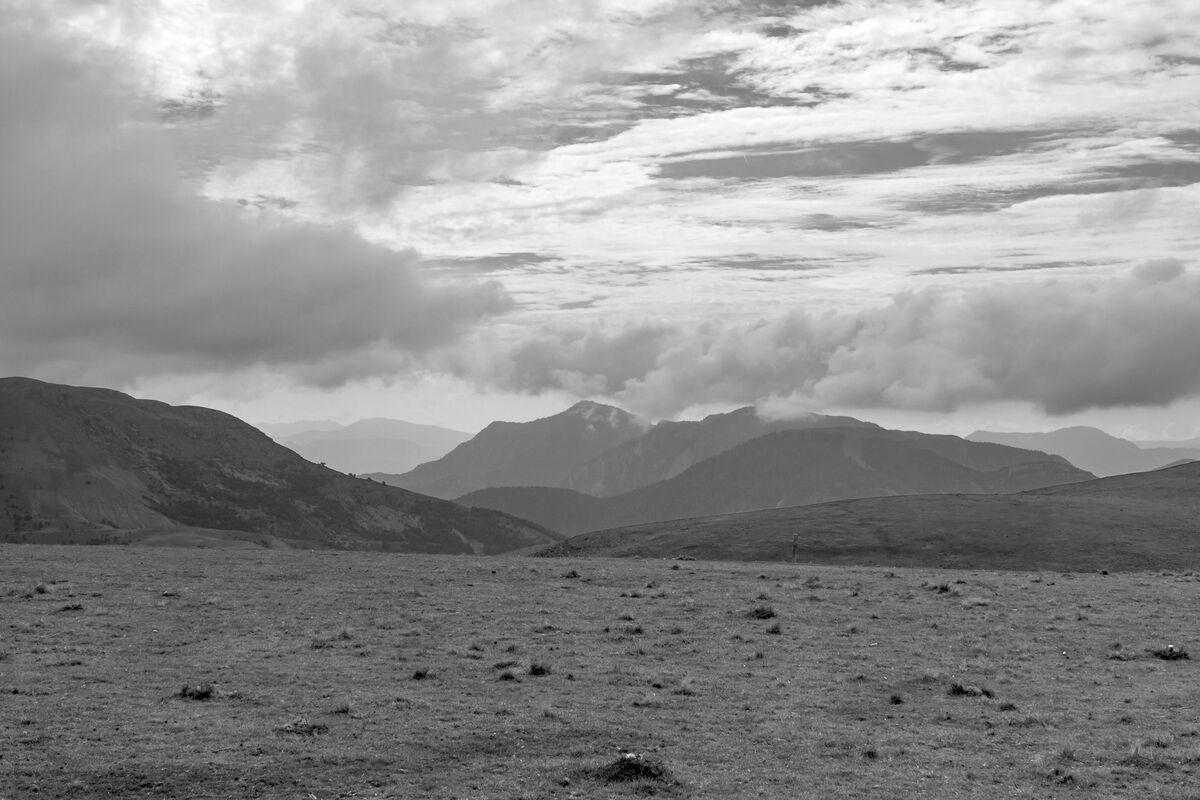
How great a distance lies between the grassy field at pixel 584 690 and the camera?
75.3 ft

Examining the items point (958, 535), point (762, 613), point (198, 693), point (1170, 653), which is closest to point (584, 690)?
point (198, 693)

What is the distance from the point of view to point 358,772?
23188 millimetres

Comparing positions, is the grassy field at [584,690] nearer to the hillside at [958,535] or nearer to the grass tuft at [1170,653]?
the grass tuft at [1170,653]

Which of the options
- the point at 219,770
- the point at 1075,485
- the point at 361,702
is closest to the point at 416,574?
the point at 361,702

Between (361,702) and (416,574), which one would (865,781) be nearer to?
(361,702)

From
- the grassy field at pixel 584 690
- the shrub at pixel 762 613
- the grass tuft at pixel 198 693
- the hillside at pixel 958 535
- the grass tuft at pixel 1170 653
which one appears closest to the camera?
the grassy field at pixel 584 690

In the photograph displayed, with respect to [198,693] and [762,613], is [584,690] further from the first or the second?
[762,613]

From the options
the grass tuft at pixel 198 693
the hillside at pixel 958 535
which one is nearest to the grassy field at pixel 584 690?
the grass tuft at pixel 198 693

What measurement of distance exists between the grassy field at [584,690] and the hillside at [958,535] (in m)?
50.1

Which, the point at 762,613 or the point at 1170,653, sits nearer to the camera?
the point at 1170,653

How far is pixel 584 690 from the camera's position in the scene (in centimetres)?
3170

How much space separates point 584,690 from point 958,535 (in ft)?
313

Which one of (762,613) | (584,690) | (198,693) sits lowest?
(584,690)

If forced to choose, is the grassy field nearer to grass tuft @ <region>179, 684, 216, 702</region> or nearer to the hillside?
grass tuft @ <region>179, 684, 216, 702</region>
